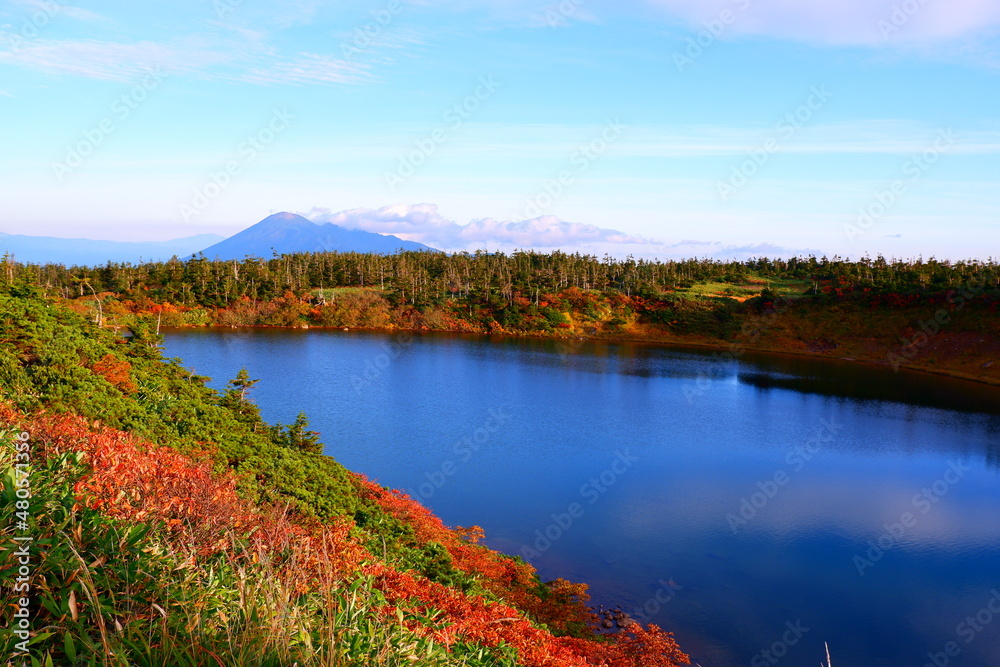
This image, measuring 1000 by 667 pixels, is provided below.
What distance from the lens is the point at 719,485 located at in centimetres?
2697

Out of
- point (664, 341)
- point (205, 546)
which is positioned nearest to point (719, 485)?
point (205, 546)

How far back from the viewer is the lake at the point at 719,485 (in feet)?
57.0

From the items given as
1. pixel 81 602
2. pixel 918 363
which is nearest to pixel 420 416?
pixel 81 602

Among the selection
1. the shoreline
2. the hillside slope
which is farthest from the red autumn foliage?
the shoreline

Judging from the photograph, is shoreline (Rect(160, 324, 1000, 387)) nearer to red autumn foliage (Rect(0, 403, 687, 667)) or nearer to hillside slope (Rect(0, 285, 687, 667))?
red autumn foliage (Rect(0, 403, 687, 667))

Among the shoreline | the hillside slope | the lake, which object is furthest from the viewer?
the shoreline

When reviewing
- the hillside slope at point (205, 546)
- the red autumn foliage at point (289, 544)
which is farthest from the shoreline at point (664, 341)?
the hillside slope at point (205, 546)

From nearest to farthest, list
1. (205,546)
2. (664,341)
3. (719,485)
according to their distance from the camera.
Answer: (205,546) < (719,485) < (664,341)

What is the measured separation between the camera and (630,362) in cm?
6288

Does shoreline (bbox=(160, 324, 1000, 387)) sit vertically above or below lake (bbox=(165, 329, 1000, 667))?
above

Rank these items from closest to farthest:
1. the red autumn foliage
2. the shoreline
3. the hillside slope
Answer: the hillside slope
the red autumn foliage
the shoreline

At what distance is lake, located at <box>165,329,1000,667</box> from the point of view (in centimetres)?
1738

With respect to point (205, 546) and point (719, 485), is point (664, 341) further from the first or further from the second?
point (205, 546)

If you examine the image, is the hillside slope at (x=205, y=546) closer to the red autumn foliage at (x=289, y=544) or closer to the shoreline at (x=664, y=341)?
the red autumn foliage at (x=289, y=544)
